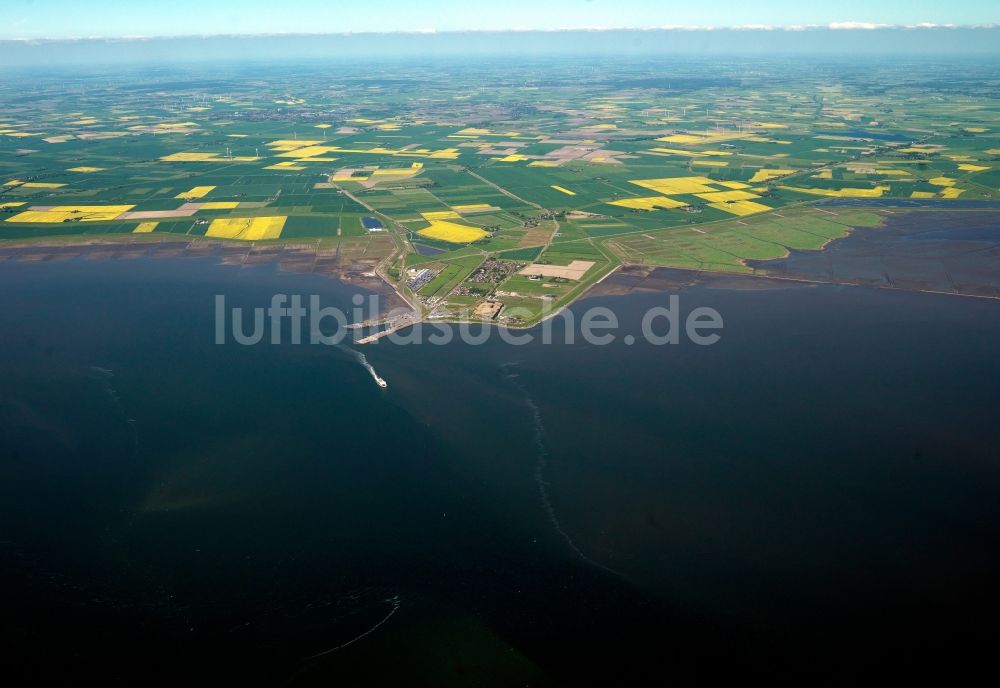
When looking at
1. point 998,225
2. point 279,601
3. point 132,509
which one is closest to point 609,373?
point 279,601

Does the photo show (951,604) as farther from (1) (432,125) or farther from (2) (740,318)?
(1) (432,125)

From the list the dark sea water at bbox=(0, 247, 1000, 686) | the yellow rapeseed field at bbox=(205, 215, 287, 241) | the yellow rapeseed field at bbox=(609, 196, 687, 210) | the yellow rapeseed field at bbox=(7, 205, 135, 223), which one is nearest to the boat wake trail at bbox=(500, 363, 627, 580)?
the dark sea water at bbox=(0, 247, 1000, 686)

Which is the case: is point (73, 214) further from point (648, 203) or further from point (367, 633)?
point (367, 633)

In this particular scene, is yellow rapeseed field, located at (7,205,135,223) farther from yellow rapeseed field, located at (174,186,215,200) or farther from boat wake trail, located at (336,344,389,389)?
boat wake trail, located at (336,344,389,389)

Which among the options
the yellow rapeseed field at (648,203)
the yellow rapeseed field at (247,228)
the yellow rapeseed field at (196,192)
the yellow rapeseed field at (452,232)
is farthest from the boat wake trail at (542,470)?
the yellow rapeseed field at (196,192)

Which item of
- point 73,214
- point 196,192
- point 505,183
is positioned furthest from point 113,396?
point 505,183

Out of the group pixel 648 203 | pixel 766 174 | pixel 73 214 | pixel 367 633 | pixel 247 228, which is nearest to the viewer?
A: pixel 367 633
